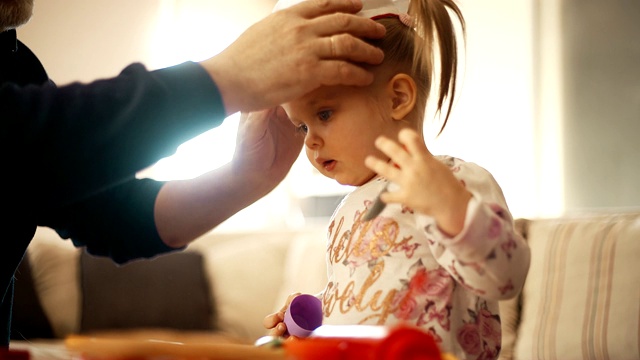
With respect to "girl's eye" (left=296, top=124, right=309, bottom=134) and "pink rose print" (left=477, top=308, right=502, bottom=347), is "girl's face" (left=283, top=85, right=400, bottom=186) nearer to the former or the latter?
"girl's eye" (left=296, top=124, right=309, bottom=134)

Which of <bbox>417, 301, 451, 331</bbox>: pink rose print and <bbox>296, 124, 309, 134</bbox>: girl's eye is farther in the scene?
<bbox>296, 124, 309, 134</bbox>: girl's eye

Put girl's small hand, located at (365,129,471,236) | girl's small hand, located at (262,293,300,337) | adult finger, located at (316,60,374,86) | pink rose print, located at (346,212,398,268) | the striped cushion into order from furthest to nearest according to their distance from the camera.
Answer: the striped cushion → girl's small hand, located at (262,293,300,337) → pink rose print, located at (346,212,398,268) → adult finger, located at (316,60,374,86) → girl's small hand, located at (365,129,471,236)

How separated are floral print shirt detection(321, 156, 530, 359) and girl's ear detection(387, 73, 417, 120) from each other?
0.38 feet

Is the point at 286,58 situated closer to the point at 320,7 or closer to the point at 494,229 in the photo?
the point at 320,7

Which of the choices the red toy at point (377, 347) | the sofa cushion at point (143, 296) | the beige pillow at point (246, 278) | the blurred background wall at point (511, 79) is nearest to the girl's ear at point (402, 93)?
the red toy at point (377, 347)

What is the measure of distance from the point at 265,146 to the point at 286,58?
30cm

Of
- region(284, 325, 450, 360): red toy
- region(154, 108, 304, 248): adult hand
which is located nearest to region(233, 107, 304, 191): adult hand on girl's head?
region(154, 108, 304, 248): adult hand

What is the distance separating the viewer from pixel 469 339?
0.97 metres

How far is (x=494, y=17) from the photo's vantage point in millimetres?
3836

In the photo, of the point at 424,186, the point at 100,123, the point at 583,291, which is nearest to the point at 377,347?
the point at 424,186

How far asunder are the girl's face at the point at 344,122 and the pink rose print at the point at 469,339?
29 cm

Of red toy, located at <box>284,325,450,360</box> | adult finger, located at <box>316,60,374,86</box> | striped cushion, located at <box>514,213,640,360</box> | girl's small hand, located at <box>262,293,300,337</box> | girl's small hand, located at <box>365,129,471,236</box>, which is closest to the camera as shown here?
red toy, located at <box>284,325,450,360</box>

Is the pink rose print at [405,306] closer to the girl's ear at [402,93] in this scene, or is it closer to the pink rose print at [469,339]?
A: the pink rose print at [469,339]

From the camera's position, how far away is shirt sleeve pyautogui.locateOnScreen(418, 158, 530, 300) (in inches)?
31.6
